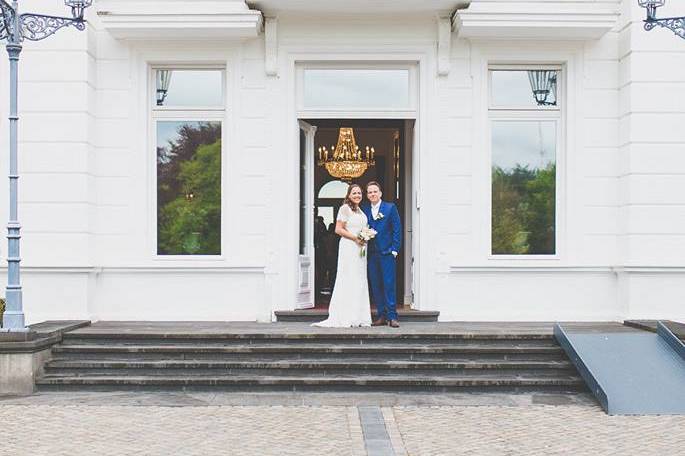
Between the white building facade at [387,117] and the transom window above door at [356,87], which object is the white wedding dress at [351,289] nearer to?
the white building facade at [387,117]

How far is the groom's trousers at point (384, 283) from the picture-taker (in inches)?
441

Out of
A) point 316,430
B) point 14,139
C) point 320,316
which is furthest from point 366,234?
point 14,139

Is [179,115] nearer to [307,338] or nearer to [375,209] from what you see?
[375,209]

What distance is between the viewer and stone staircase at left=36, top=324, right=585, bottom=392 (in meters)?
9.34

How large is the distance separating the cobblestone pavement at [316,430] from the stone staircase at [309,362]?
51 cm

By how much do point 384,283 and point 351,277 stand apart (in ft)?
1.50

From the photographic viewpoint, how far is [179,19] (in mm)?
11664

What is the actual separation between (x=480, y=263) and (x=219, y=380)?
4.38 metres

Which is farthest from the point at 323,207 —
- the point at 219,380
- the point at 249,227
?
the point at 219,380

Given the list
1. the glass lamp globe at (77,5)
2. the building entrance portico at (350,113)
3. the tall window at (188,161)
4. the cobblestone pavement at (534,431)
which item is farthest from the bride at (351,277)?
the glass lamp globe at (77,5)

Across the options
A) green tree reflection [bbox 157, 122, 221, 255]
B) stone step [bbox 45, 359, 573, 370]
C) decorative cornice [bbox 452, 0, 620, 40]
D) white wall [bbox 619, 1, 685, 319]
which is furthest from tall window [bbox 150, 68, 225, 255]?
white wall [bbox 619, 1, 685, 319]

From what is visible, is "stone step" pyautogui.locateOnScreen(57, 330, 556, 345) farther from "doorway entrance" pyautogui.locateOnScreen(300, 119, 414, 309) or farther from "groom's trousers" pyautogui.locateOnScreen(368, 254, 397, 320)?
"doorway entrance" pyautogui.locateOnScreen(300, 119, 414, 309)

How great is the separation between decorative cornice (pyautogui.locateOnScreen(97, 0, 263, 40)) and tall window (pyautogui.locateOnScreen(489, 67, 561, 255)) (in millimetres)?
3630

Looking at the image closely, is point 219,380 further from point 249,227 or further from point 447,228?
point 447,228
